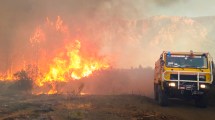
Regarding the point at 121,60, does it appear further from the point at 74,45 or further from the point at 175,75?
the point at 175,75

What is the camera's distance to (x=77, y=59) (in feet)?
148

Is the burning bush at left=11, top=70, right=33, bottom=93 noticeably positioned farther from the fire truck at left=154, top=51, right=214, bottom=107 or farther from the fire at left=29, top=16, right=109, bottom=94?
the fire truck at left=154, top=51, right=214, bottom=107

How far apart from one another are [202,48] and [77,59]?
Answer: 375 ft

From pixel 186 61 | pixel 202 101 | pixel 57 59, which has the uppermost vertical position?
pixel 57 59

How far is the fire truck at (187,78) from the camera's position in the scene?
1902cm

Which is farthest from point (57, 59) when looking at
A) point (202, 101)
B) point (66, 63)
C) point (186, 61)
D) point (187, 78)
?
point (202, 101)

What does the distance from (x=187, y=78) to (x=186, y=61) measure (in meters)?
1.41

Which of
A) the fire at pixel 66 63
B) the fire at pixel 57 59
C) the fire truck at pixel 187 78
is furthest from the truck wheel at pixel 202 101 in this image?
the fire at pixel 66 63

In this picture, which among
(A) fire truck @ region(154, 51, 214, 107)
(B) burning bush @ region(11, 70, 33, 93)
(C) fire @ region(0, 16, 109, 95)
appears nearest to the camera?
(A) fire truck @ region(154, 51, 214, 107)

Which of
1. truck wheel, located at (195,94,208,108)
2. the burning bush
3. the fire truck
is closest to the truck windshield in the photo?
the fire truck

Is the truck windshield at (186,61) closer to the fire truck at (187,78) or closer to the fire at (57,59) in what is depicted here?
the fire truck at (187,78)

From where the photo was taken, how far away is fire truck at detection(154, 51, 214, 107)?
749 inches

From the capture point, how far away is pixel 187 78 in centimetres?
1925

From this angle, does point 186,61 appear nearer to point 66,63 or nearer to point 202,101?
point 202,101
